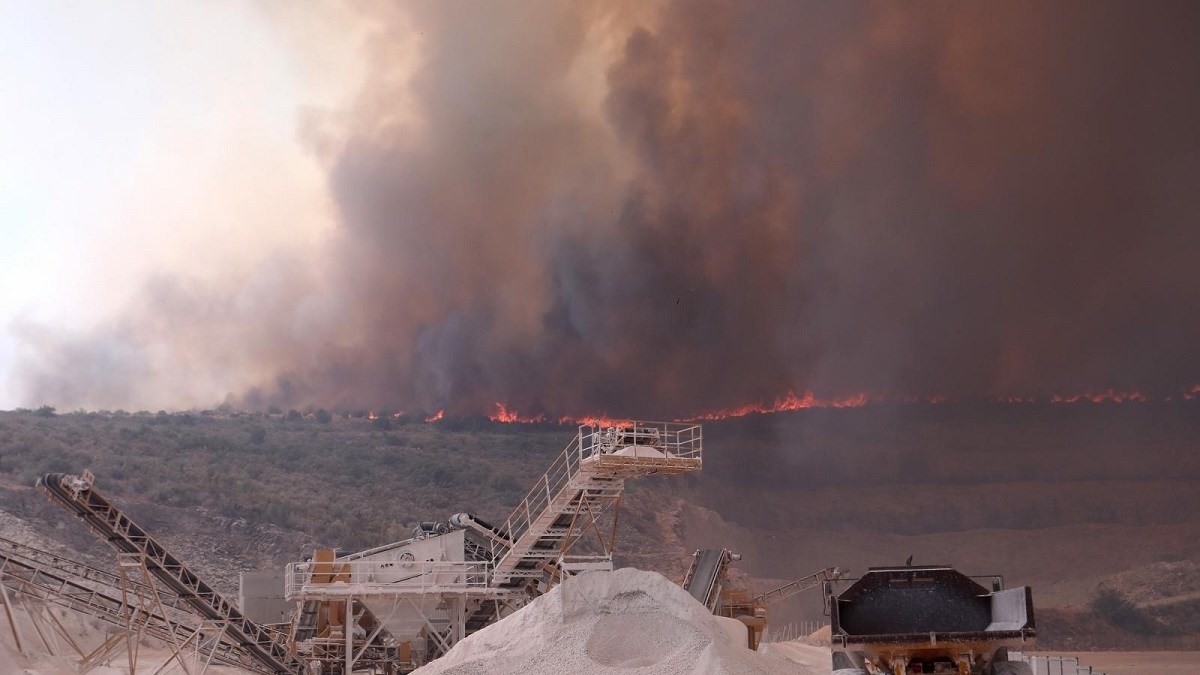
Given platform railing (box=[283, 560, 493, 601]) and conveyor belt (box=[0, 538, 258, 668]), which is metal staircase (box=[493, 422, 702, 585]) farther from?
conveyor belt (box=[0, 538, 258, 668])

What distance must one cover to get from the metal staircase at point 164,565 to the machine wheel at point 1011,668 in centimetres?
1894

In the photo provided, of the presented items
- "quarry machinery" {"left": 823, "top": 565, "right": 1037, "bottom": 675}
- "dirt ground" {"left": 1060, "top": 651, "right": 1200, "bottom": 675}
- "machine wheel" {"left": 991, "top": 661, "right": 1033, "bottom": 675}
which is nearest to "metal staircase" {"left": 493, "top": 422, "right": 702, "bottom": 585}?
"quarry machinery" {"left": 823, "top": 565, "right": 1037, "bottom": 675}

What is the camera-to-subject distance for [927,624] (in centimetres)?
1590

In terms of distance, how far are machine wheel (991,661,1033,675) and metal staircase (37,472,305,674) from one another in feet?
62.1

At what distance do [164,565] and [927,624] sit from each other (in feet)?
60.7

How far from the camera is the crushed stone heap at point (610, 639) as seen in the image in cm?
2058

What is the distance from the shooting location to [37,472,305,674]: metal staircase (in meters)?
25.7

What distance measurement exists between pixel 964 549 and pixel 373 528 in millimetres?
36128

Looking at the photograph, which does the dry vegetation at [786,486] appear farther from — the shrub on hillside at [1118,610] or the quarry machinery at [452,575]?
the quarry machinery at [452,575]

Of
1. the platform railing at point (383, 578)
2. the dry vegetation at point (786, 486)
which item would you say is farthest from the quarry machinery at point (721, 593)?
the dry vegetation at point (786, 486)

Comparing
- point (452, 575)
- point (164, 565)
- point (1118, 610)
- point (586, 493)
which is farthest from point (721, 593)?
point (1118, 610)

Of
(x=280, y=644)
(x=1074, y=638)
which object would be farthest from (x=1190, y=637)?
(x=280, y=644)

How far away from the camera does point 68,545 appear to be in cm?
4866

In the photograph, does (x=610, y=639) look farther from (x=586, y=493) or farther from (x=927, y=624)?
(x=586, y=493)
